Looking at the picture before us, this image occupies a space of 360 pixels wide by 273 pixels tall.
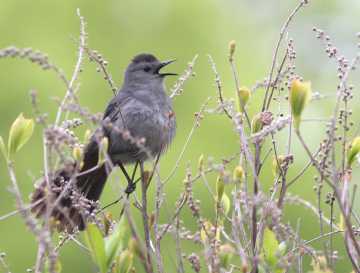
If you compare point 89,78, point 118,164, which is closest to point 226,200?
point 118,164

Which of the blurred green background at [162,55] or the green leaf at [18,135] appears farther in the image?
the blurred green background at [162,55]

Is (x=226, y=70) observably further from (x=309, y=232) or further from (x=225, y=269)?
(x=225, y=269)

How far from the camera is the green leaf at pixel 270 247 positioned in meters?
2.31

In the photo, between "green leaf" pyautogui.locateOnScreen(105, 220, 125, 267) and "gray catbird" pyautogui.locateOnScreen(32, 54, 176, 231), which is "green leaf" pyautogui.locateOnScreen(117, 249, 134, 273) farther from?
"gray catbird" pyautogui.locateOnScreen(32, 54, 176, 231)

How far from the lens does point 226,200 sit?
291 cm

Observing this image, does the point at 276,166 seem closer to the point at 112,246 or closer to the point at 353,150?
the point at 353,150

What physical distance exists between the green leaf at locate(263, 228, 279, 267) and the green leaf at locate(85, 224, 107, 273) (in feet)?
1.48

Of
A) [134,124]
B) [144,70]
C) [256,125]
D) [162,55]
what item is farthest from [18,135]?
[162,55]

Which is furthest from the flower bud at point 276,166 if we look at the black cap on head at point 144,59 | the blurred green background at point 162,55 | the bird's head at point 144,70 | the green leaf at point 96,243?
the blurred green background at point 162,55

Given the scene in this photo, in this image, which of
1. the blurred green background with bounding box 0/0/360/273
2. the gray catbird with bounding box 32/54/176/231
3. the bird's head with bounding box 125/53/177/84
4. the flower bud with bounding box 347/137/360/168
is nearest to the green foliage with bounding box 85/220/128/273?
the flower bud with bounding box 347/137/360/168

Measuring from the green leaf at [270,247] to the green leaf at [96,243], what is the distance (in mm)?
452

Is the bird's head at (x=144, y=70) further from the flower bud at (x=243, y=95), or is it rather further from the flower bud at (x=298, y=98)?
the flower bud at (x=298, y=98)

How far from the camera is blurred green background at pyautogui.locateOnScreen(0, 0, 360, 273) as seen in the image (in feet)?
36.9

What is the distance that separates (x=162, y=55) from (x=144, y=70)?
761 cm
